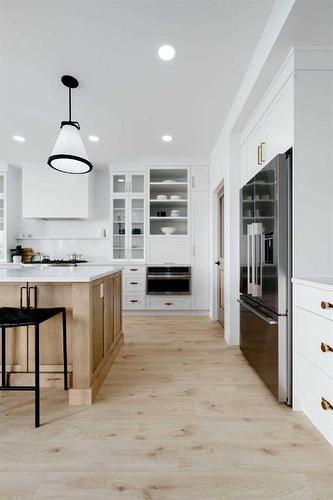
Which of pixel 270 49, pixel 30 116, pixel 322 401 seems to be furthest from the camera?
pixel 30 116

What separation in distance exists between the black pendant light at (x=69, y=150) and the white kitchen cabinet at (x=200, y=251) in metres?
2.45

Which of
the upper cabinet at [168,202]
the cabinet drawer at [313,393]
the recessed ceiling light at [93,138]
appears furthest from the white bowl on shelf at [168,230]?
the cabinet drawer at [313,393]

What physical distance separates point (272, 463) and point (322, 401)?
446mm

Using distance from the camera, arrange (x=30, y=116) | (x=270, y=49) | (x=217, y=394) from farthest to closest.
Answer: (x=30, y=116) → (x=217, y=394) → (x=270, y=49)

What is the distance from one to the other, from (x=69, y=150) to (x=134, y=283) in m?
2.74

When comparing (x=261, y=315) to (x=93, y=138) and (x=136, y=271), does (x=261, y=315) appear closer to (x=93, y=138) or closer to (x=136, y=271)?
(x=136, y=271)

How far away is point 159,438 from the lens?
1640 mm

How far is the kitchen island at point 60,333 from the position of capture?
2008 millimetres

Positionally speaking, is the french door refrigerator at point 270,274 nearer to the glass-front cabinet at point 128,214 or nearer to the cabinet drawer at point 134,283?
the cabinet drawer at point 134,283

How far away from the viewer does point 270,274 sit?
2115 millimetres

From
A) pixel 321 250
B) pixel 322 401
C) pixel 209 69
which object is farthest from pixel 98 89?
pixel 322 401

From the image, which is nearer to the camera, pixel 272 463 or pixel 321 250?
pixel 272 463

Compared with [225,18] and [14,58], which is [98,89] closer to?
[14,58]

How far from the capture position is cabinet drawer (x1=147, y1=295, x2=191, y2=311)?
15.7ft
